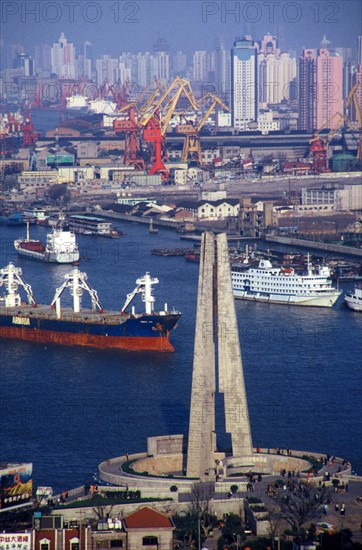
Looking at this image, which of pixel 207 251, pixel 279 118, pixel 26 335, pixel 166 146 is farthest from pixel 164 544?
pixel 279 118

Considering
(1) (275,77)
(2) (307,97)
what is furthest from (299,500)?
(1) (275,77)

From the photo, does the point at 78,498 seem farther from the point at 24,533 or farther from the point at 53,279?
the point at 53,279

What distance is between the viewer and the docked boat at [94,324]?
11258 millimetres

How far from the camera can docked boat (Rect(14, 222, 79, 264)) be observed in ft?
54.3

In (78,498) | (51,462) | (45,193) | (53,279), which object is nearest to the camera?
(78,498)

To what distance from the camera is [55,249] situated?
1677cm

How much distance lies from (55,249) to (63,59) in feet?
137

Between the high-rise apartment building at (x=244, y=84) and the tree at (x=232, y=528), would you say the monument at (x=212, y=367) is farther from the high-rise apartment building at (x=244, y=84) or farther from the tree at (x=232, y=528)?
the high-rise apartment building at (x=244, y=84)

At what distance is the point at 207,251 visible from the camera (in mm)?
6801

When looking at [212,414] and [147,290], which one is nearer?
[212,414]

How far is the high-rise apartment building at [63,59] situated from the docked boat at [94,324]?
4502cm

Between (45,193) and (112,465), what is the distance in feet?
58.5

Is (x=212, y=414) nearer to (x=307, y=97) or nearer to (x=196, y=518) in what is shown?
(x=196, y=518)

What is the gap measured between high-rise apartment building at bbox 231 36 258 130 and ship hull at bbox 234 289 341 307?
71.5ft
